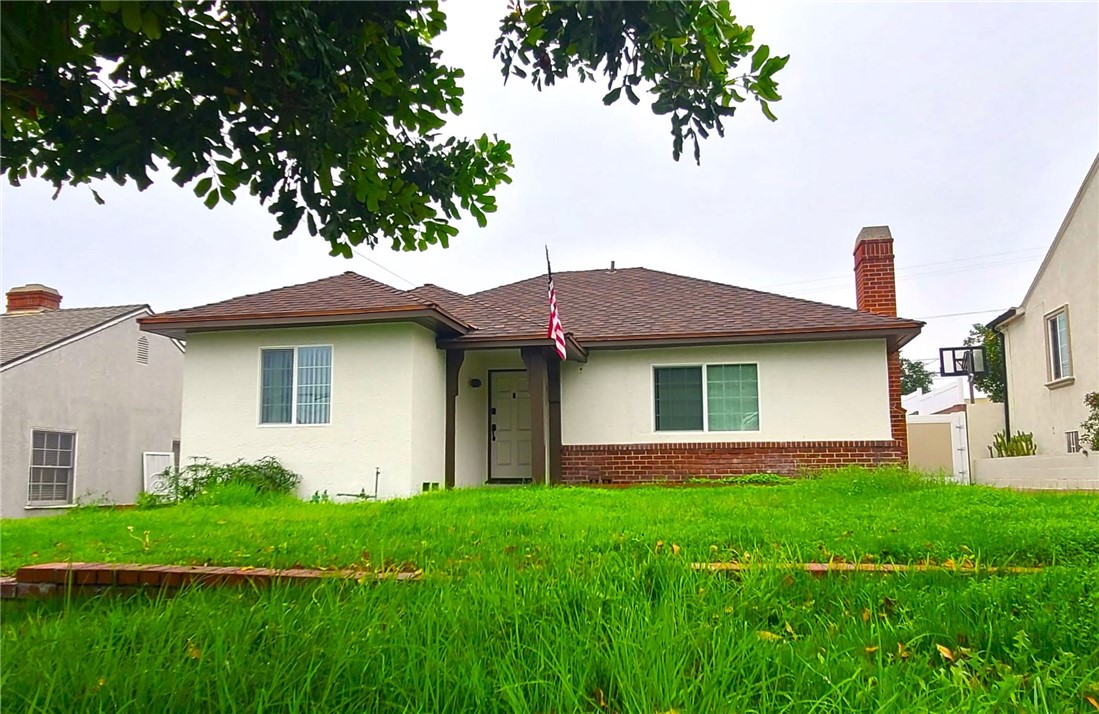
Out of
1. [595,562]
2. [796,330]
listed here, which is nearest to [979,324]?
[796,330]

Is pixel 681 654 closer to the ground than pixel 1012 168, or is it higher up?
closer to the ground

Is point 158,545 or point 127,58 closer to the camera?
point 127,58

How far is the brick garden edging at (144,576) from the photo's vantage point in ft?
12.7

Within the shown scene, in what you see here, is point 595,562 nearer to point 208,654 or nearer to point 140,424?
point 208,654

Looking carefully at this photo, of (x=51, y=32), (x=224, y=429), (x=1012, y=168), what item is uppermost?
(x=1012, y=168)

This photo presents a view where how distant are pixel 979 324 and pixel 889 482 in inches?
1888

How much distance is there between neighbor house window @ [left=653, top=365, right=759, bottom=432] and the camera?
13.0 metres

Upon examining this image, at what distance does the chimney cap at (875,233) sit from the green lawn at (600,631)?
9.52 m

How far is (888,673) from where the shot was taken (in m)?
2.53

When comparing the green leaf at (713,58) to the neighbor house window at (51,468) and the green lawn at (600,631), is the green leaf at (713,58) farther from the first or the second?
the neighbor house window at (51,468)

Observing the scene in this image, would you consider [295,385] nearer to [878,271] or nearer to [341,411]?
[341,411]

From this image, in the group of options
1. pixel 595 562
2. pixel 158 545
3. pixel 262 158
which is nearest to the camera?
pixel 262 158

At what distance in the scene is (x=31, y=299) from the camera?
2056cm

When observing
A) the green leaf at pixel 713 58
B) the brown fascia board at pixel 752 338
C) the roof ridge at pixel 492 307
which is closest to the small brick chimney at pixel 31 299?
the roof ridge at pixel 492 307
